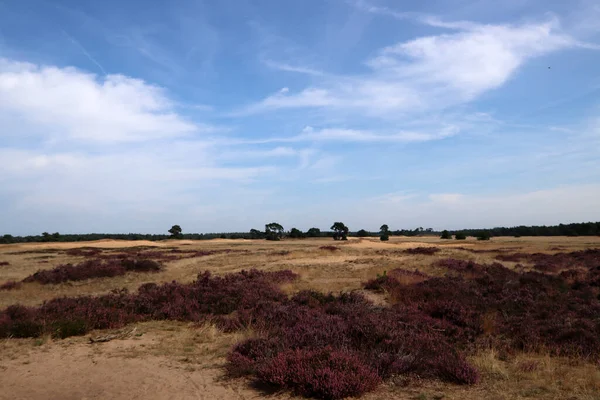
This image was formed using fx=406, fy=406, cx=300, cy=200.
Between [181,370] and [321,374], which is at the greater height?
[321,374]

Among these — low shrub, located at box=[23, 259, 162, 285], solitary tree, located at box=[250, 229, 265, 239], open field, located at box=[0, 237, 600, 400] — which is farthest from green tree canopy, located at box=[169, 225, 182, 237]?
open field, located at box=[0, 237, 600, 400]

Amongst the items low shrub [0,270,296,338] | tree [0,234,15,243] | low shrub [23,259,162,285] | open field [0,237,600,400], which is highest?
tree [0,234,15,243]

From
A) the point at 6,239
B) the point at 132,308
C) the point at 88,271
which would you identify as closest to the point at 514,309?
the point at 132,308

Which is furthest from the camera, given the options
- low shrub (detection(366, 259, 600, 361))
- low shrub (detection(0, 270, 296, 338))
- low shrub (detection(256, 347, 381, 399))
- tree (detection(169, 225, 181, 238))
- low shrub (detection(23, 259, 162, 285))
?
tree (detection(169, 225, 181, 238))

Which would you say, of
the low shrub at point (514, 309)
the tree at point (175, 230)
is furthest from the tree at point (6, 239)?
the low shrub at point (514, 309)

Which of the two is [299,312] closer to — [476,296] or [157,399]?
[157,399]

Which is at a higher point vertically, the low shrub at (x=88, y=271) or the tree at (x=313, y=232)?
the tree at (x=313, y=232)

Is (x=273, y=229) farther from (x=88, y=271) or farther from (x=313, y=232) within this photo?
(x=88, y=271)

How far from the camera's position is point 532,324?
10.6 meters

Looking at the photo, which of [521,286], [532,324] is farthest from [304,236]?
[532,324]

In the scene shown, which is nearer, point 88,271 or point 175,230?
point 88,271

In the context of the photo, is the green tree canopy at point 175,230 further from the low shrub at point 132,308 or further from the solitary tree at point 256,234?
the low shrub at point 132,308

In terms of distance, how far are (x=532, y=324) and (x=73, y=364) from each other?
10.8 meters

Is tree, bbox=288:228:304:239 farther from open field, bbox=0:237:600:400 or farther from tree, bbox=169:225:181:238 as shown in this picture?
open field, bbox=0:237:600:400
